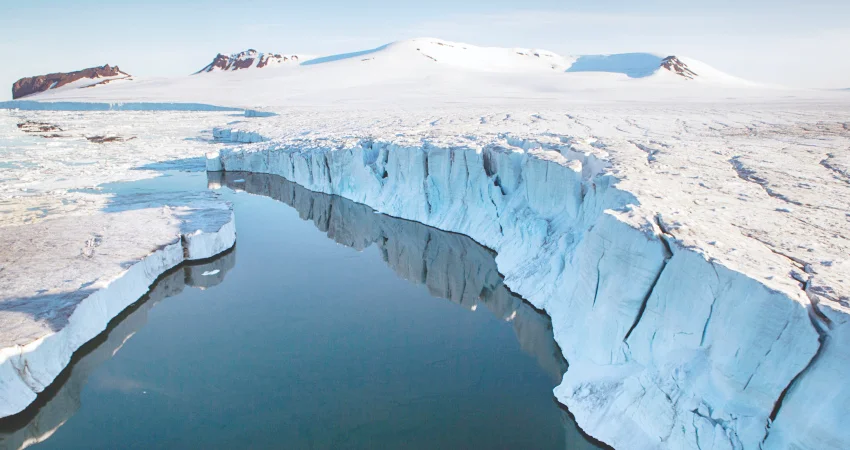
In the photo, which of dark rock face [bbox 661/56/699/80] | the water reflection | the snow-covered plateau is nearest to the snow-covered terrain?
dark rock face [bbox 661/56/699/80]

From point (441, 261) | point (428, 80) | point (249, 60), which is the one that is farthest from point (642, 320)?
point (249, 60)

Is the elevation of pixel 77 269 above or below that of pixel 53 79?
below

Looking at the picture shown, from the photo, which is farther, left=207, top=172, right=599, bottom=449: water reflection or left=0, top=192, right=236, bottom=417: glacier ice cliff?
Answer: left=207, top=172, right=599, bottom=449: water reflection

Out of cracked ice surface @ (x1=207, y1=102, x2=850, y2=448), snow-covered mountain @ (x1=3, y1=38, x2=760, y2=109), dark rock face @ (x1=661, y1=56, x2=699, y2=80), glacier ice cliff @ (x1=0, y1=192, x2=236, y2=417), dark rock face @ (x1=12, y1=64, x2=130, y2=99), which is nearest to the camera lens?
cracked ice surface @ (x1=207, y1=102, x2=850, y2=448)

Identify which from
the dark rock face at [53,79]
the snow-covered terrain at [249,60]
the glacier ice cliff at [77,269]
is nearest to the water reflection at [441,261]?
the glacier ice cliff at [77,269]

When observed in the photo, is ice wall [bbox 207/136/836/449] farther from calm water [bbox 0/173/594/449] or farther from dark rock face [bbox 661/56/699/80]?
dark rock face [bbox 661/56/699/80]

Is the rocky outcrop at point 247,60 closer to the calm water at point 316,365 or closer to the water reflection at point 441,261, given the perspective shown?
the water reflection at point 441,261

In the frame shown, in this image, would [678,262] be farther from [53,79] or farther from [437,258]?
[53,79]
